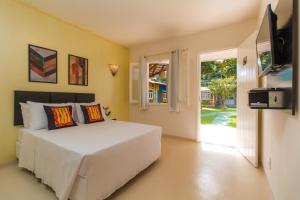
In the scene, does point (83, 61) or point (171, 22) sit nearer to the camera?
point (171, 22)

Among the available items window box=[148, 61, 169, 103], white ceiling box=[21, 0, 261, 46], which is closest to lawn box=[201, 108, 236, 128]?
window box=[148, 61, 169, 103]

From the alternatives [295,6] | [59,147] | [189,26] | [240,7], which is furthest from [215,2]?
[59,147]

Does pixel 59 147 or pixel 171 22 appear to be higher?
pixel 171 22

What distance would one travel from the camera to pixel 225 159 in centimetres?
268

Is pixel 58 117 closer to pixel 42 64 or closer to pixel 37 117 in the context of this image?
pixel 37 117

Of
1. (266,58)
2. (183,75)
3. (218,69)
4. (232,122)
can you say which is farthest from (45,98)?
(218,69)

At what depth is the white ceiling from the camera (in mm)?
2494

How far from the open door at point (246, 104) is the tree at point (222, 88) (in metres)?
5.08

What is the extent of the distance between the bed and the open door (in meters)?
1.62

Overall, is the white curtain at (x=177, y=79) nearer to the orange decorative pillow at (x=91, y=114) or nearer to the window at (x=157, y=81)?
the window at (x=157, y=81)

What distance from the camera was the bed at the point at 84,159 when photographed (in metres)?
1.41

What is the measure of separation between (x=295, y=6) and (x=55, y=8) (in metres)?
3.21

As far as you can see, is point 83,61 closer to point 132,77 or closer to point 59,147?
point 132,77

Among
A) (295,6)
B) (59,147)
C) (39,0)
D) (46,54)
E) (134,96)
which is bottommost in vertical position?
(59,147)
